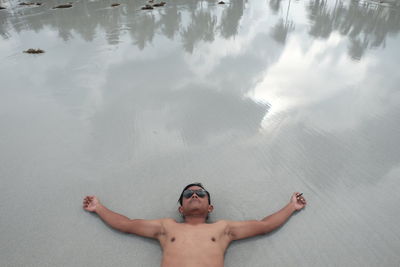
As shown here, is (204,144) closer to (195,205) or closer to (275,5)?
(195,205)

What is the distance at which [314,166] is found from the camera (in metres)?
2.20

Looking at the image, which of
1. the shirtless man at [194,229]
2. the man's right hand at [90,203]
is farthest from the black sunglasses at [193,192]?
the man's right hand at [90,203]

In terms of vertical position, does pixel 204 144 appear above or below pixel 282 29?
below

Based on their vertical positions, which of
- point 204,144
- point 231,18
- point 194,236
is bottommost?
point 204,144

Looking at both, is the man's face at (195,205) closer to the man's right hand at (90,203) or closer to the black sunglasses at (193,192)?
the black sunglasses at (193,192)

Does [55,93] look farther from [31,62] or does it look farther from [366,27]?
[366,27]

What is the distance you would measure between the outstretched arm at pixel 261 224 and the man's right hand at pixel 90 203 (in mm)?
980

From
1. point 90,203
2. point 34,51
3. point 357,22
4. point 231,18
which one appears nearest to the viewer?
point 90,203

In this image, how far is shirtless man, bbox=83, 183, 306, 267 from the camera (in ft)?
4.66

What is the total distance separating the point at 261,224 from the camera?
1.66 m

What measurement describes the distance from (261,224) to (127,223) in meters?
0.89

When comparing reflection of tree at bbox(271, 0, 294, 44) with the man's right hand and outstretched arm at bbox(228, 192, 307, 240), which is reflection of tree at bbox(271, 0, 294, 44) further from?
the man's right hand

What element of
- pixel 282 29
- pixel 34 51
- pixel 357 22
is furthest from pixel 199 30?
pixel 357 22

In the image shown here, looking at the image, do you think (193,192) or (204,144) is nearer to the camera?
(193,192)
